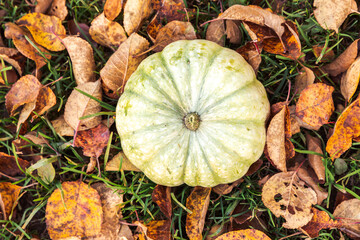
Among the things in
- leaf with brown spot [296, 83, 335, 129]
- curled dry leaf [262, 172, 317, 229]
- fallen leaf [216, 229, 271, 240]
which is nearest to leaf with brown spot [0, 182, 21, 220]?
fallen leaf [216, 229, 271, 240]

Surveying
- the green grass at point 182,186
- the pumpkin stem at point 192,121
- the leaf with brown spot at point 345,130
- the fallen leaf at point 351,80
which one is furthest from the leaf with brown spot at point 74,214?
the fallen leaf at point 351,80

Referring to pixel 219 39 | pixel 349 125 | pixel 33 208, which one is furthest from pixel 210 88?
pixel 33 208

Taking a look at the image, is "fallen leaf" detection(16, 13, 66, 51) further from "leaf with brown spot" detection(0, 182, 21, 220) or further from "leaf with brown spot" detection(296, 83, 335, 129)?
"leaf with brown spot" detection(296, 83, 335, 129)

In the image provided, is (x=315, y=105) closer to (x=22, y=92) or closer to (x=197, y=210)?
(x=197, y=210)

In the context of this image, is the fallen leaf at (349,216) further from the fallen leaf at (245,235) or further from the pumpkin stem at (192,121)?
the pumpkin stem at (192,121)

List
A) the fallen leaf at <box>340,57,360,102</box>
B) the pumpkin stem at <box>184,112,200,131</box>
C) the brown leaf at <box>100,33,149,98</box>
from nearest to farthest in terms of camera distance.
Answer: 1. the pumpkin stem at <box>184,112,200,131</box>
2. the fallen leaf at <box>340,57,360,102</box>
3. the brown leaf at <box>100,33,149,98</box>

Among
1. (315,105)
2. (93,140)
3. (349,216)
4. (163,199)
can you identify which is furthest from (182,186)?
(349,216)
